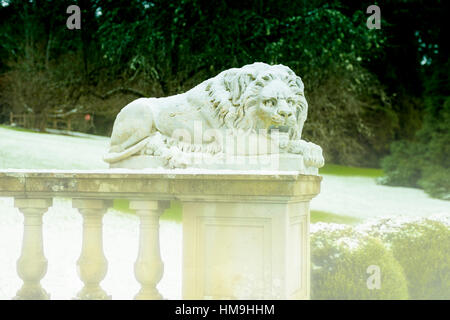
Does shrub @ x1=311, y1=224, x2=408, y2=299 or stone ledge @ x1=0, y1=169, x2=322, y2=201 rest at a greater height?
stone ledge @ x1=0, y1=169, x2=322, y2=201

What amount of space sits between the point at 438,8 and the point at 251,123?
16.2 m

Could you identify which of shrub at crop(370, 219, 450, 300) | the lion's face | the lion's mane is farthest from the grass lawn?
the lion's face

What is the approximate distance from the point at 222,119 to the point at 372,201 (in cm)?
1021

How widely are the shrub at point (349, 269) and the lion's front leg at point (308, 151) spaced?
161cm

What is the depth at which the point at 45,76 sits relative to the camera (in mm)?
16969

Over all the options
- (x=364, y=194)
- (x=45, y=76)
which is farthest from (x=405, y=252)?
(x=45, y=76)

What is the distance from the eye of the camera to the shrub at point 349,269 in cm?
578

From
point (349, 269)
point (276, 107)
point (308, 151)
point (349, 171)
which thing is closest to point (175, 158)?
point (276, 107)

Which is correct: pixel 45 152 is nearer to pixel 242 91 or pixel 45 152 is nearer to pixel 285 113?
pixel 242 91

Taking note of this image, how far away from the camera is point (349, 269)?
586 centimetres

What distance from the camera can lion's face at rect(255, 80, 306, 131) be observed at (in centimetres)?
471

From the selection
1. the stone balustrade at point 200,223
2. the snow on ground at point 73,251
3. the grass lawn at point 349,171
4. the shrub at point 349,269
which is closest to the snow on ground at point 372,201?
the grass lawn at point 349,171

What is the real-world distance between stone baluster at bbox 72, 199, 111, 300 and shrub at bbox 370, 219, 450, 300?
4.11 metres

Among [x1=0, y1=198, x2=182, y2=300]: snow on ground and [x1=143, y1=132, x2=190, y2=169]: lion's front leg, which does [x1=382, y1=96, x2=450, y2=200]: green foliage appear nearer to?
[x1=0, y1=198, x2=182, y2=300]: snow on ground
